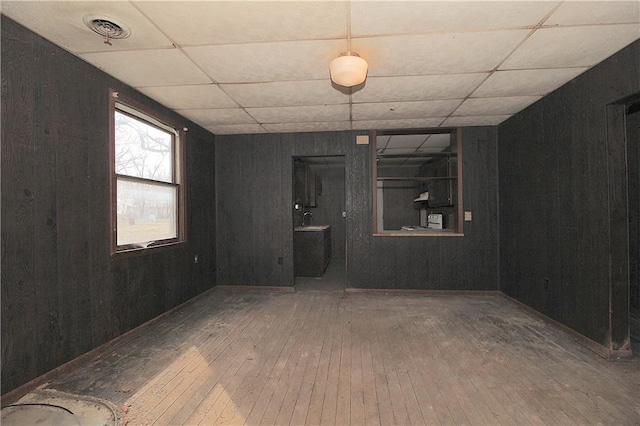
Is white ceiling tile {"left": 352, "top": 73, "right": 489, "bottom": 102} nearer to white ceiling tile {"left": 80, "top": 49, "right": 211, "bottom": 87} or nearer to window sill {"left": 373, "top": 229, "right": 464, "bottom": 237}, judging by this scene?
white ceiling tile {"left": 80, "top": 49, "right": 211, "bottom": 87}

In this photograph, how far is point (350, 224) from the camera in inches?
179

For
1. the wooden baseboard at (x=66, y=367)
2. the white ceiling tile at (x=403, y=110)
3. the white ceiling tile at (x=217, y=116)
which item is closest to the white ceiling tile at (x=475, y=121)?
the white ceiling tile at (x=403, y=110)

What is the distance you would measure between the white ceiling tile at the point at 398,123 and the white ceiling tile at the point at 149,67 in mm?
2175

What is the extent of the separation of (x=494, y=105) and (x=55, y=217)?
4.40 m

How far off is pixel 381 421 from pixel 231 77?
289cm

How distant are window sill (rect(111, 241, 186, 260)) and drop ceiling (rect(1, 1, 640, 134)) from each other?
1.63m

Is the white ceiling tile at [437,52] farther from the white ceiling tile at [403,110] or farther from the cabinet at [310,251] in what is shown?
the cabinet at [310,251]

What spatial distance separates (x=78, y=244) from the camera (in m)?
2.40

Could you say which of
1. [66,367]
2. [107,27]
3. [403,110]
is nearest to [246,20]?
[107,27]

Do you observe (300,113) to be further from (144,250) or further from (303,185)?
(303,185)

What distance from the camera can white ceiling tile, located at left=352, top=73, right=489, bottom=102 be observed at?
2.79 m

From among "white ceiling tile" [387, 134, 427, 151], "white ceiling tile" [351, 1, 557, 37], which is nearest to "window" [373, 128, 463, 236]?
"white ceiling tile" [387, 134, 427, 151]

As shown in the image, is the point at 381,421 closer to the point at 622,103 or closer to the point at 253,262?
the point at 622,103

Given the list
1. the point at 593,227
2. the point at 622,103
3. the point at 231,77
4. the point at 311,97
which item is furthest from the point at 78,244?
the point at 622,103
